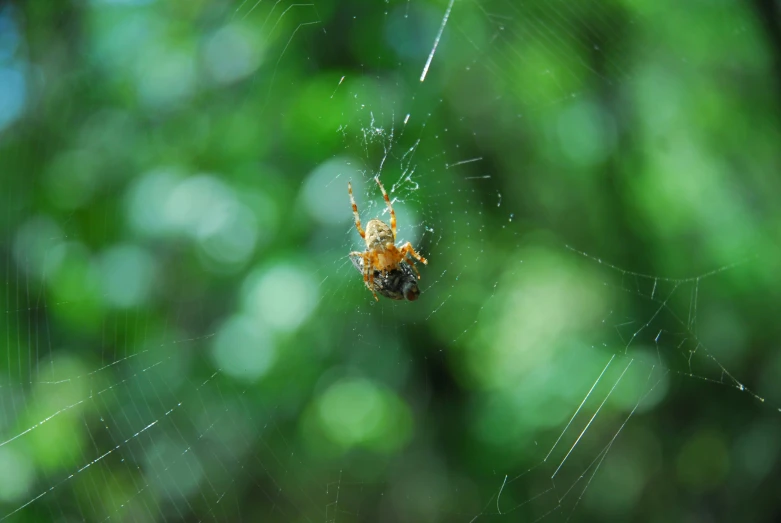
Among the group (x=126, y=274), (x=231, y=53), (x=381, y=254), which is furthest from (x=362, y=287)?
(x=231, y=53)

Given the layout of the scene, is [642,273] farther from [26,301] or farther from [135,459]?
[26,301]

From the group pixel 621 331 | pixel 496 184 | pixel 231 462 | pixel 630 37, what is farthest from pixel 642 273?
pixel 231 462

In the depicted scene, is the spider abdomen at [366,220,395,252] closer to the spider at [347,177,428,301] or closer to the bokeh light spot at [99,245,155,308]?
the spider at [347,177,428,301]

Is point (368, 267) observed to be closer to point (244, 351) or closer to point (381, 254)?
point (381, 254)

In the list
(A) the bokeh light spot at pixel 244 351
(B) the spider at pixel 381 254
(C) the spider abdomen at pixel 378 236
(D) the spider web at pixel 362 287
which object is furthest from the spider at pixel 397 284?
(A) the bokeh light spot at pixel 244 351

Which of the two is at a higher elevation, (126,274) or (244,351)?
(126,274)

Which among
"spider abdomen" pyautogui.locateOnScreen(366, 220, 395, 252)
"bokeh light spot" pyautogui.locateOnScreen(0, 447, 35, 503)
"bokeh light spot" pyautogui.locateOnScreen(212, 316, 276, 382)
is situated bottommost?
"bokeh light spot" pyautogui.locateOnScreen(0, 447, 35, 503)

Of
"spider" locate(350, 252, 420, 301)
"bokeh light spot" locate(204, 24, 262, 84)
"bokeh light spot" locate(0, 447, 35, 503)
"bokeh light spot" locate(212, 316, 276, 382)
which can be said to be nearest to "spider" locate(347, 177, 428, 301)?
"spider" locate(350, 252, 420, 301)
